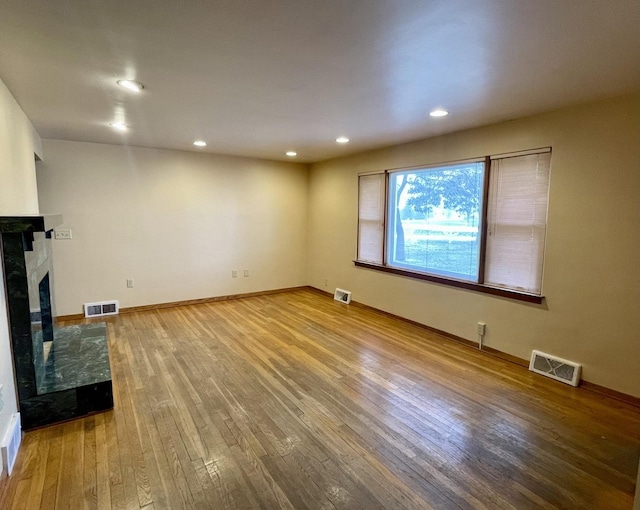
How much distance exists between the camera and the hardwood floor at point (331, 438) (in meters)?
1.83

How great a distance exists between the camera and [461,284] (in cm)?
395

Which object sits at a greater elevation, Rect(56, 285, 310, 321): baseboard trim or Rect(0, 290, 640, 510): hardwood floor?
Rect(56, 285, 310, 321): baseboard trim

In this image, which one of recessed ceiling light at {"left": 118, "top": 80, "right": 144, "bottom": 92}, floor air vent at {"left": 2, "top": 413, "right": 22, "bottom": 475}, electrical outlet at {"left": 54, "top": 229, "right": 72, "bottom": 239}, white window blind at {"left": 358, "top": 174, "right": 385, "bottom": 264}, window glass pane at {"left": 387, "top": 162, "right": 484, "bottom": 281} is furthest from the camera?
white window blind at {"left": 358, "top": 174, "right": 385, "bottom": 264}

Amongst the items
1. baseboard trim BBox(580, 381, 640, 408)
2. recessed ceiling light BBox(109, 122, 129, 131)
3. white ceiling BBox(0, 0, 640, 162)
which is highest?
recessed ceiling light BBox(109, 122, 129, 131)

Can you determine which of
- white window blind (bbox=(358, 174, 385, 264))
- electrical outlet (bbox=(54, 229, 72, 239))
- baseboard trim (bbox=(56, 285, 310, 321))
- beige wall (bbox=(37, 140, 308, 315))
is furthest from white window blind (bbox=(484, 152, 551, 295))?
electrical outlet (bbox=(54, 229, 72, 239))

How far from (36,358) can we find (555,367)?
14.0ft

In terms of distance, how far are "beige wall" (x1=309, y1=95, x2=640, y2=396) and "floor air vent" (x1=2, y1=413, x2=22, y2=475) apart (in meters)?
3.98

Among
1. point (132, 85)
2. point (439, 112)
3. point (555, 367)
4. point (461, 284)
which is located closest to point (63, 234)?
point (132, 85)

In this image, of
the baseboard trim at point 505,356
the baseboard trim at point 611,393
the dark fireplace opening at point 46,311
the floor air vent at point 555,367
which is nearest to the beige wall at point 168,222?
the dark fireplace opening at point 46,311

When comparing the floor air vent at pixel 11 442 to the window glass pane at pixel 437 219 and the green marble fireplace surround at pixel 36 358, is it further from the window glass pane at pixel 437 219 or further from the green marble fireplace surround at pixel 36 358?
the window glass pane at pixel 437 219

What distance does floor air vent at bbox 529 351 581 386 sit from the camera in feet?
9.94

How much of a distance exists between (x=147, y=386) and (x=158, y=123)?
2.63 metres

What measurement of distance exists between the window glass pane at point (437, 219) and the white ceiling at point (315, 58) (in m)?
0.76

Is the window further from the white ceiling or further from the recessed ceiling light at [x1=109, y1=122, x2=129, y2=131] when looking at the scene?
the recessed ceiling light at [x1=109, y1=122, x2=129, y2=131]
